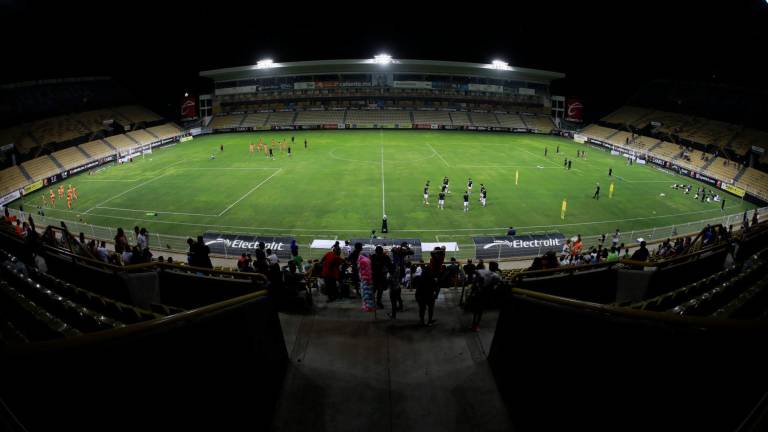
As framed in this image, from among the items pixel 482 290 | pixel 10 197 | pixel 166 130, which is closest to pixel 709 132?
pixel 482 290

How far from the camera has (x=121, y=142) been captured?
5391cm

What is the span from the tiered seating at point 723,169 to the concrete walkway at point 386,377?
155 ft

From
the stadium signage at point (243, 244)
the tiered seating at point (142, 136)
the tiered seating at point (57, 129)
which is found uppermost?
the tiered seating at point (57, 129)

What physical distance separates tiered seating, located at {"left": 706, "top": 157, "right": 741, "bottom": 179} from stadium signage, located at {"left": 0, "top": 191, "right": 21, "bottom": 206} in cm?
6716

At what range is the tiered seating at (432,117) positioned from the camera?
256 ft

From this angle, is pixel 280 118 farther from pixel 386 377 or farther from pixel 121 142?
pixel 386 377

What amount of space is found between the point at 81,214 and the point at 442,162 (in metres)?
34.3

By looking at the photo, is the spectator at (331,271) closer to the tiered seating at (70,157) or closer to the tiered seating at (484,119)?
the tiered seating at (70,157)

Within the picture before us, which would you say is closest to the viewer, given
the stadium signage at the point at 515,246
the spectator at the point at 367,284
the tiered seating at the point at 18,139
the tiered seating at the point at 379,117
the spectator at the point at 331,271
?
the spectator at the point at 367,284

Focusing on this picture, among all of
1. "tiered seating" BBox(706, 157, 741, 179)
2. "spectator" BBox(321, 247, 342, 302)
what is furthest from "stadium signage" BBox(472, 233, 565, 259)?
"tiered seating" BBox(706, 157, 741, 179)

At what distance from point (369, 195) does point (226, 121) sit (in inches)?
2311

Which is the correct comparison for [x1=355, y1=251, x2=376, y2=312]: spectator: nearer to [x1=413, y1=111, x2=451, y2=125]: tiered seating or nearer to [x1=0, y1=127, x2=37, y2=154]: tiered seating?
[x1=0, y1=127, x2=37, y2=154]: tiered seating

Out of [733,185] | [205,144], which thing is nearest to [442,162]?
[733,185]

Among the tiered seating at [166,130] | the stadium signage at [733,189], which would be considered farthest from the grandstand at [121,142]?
the stadium signage at [733,189]
